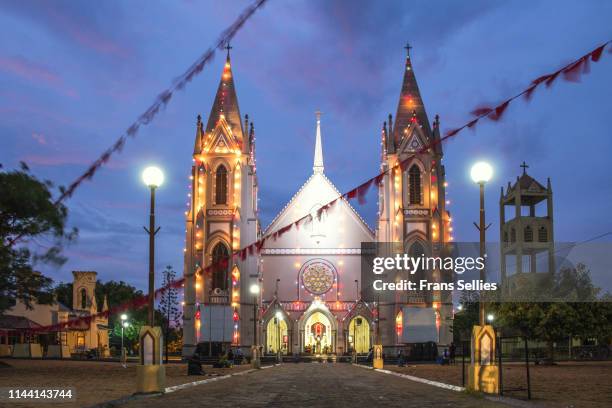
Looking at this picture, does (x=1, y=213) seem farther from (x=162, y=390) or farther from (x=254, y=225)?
(x=254, y=225)

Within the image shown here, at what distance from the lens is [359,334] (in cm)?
6938

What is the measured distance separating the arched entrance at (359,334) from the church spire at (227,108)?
18.3 m

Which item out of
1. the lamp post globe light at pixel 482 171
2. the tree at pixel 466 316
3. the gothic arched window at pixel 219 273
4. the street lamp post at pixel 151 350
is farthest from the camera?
the tree at pixel 466 316

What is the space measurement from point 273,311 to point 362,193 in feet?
168

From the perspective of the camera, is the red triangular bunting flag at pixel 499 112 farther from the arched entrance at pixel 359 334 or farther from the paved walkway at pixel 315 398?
the arched entrance at pixel 359 334

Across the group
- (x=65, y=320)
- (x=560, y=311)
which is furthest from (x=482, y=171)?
(x=65, y=320)

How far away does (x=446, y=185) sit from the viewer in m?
68.2

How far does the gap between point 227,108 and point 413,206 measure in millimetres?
17980

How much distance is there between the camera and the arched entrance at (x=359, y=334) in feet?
225

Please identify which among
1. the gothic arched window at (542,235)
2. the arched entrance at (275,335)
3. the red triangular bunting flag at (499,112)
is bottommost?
the arched entrance at (275,335)

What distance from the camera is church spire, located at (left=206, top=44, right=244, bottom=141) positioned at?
68.8 metres

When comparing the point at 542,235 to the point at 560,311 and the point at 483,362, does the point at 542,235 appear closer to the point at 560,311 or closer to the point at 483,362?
the point at 560,311

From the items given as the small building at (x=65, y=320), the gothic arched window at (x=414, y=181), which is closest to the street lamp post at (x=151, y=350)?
the small building at (x=65, y=320)

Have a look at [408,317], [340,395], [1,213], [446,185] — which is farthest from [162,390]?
[446,185]
